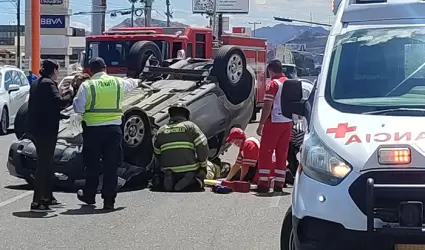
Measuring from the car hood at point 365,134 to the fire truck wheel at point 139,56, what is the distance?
499 inches

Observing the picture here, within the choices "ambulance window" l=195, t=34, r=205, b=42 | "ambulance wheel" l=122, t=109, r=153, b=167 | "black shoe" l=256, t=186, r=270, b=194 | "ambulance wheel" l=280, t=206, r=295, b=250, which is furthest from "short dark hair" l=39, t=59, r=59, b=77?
"ambulance window" l=195, t=34, r=205, b=42

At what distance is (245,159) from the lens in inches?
460

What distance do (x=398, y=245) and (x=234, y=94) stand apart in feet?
28.2

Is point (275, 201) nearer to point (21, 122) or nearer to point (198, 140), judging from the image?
point (198, 140)

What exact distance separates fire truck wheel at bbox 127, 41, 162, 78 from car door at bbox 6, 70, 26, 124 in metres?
3.93

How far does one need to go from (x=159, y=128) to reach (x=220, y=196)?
4.56ft

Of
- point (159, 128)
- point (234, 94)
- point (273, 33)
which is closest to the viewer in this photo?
point (159, 128)

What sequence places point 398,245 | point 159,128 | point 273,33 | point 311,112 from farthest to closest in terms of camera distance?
point 273,33 → point 159,128 → point 311,112 → point 398,245

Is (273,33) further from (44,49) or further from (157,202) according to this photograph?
(157,202)

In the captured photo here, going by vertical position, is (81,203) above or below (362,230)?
below

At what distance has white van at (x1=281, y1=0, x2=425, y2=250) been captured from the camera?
16.2 feet

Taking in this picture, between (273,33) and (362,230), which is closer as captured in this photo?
(362,230)

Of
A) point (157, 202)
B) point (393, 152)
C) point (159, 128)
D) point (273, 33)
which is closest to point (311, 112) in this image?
point (393, 152)

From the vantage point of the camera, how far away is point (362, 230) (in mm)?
4988
